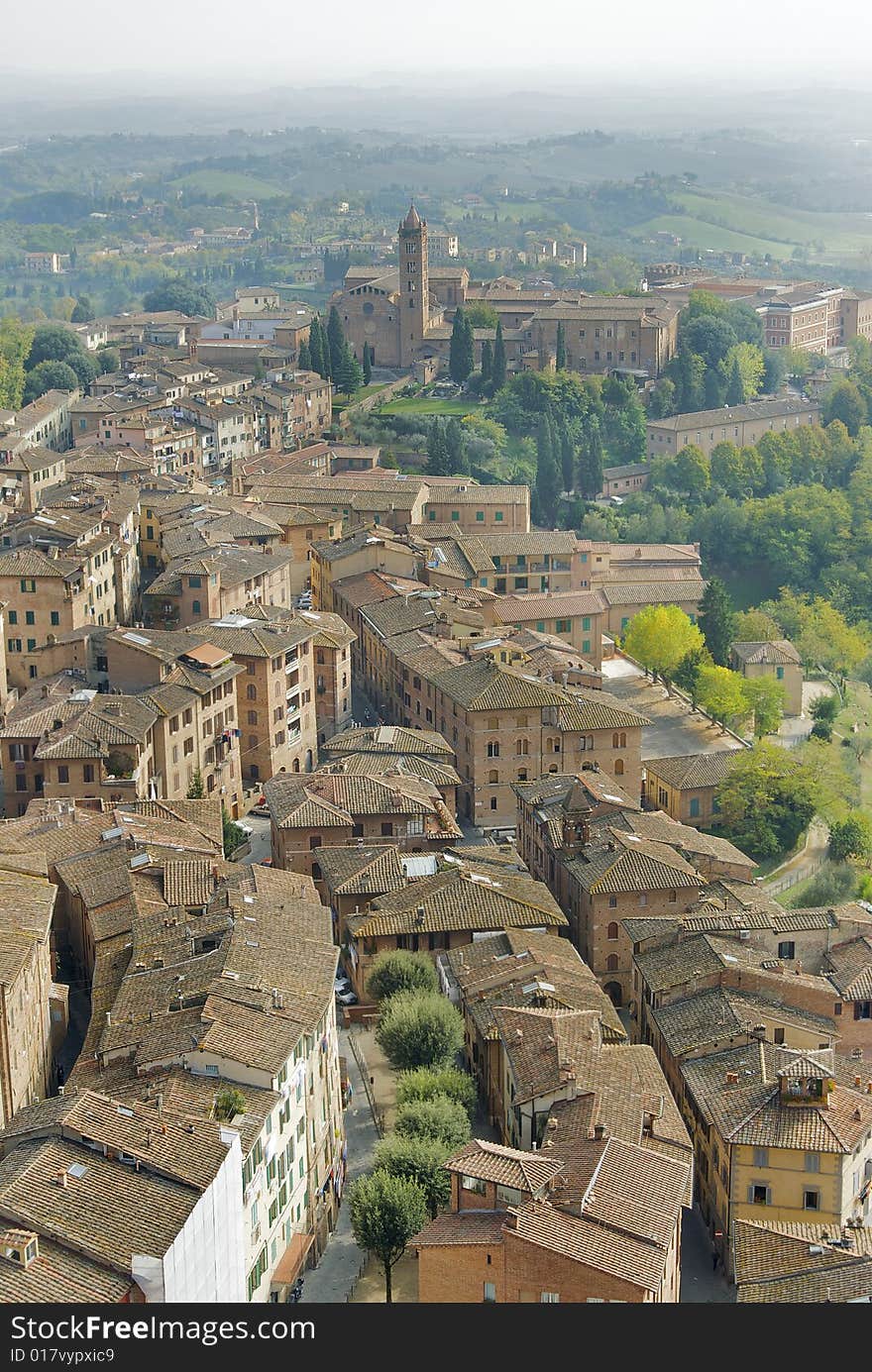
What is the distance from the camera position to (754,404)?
134ft

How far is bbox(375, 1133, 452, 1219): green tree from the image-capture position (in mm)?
11648

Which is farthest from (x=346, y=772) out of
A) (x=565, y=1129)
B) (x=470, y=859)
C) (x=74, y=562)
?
(x=565, y=1129)

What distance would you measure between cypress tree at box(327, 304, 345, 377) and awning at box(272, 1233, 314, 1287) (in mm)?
27621

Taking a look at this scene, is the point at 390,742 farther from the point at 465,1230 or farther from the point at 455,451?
the point at 455,451

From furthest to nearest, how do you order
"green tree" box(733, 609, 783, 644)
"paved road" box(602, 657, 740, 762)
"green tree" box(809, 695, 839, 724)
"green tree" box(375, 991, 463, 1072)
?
"green tree" box(733, 609, 783, 644) → "green tree" box(809, 695, 839, 724) → "paved road" box(602, 657, 740, 762) → "green tree" box(375, 991, 463, 1072)

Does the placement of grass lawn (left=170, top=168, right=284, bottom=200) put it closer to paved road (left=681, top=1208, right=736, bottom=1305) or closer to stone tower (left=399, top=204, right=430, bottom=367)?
stone tower (left=399, top=204, right=430, bottom=367)

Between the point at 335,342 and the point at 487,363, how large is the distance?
11.0 feet

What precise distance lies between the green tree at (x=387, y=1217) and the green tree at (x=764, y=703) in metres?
15.1

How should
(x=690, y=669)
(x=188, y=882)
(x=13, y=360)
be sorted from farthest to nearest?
(x=13, y=360), (x=690, y=669), (x=188, y=882)

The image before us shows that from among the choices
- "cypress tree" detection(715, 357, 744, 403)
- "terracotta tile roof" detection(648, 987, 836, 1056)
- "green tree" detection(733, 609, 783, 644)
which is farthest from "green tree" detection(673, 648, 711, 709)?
"cypress tree" detection(715, 357, 744, 403)

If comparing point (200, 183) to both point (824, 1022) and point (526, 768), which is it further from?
point (824, 1022)

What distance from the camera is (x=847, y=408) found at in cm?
4091

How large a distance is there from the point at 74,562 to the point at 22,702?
8.91ft

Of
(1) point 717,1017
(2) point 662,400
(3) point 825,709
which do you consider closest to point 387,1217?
(1) point 717,1017
